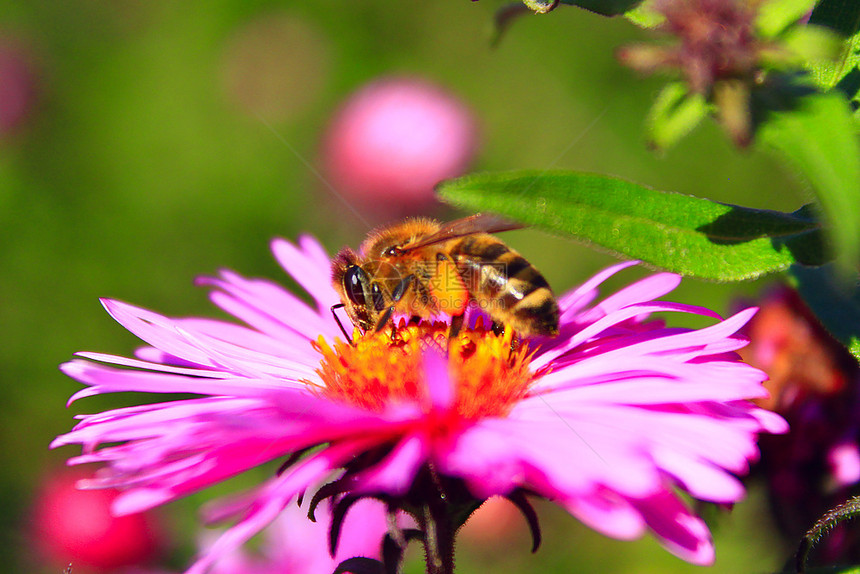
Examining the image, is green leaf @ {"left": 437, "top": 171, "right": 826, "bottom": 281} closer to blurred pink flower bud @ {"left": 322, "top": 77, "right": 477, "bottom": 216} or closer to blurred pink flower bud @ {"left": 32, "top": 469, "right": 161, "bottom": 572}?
blurred pink flower bud @ {"left": 32, "top": 469, "right": 161, "bottom": 572}

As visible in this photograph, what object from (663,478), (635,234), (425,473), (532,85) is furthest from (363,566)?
(532,85)

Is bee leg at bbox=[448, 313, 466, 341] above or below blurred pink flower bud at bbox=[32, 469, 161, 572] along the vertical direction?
below

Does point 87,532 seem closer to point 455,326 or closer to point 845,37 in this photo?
point 455,326

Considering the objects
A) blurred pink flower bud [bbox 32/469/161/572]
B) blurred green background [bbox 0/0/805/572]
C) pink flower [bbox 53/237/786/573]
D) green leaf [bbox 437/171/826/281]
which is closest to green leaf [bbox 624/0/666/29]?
green leaf [bbox 437/171/826/281]

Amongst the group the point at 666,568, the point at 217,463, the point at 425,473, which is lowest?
the point at 666,568

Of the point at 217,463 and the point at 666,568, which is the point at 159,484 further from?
the point at 666,568

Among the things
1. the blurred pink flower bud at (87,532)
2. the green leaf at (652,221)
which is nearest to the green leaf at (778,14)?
the green leaf at (652,221)

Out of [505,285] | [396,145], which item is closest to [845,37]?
[505,285]

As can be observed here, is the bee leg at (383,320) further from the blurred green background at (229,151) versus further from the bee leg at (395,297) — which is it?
the blurred green background at (229,151)
